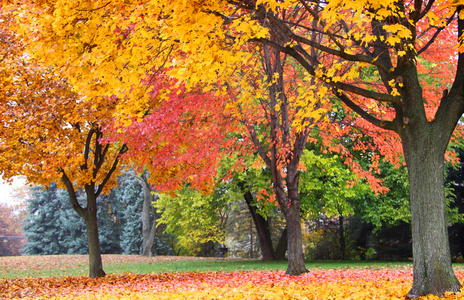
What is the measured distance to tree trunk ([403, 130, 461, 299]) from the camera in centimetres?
479

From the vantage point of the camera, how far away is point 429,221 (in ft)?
16.1

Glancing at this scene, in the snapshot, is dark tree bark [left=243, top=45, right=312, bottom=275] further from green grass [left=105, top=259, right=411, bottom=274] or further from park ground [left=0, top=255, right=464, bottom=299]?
green grass [left=105, top=259, right=411, bottom=274]

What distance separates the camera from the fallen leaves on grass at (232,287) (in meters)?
5.45

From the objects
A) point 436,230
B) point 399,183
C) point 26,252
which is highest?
point 399,183

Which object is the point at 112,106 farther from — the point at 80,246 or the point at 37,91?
the point at 80,246

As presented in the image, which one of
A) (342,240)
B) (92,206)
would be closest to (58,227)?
(92,206)

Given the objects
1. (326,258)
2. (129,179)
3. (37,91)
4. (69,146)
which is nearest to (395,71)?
(69,146)

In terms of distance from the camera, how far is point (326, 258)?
2039cm

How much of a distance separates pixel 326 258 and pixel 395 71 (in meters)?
17.0

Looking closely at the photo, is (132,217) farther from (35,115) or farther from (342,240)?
(35,115)

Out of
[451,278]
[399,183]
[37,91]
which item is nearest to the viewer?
[451,278]

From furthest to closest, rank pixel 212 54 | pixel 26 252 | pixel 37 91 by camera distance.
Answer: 1. pixel 26 252
2. pixel 37 91
3. pixel 212 54

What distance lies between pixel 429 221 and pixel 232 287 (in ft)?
13.1

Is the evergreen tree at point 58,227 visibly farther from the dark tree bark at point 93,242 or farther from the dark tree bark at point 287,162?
the dark tree bark at point 287,162
